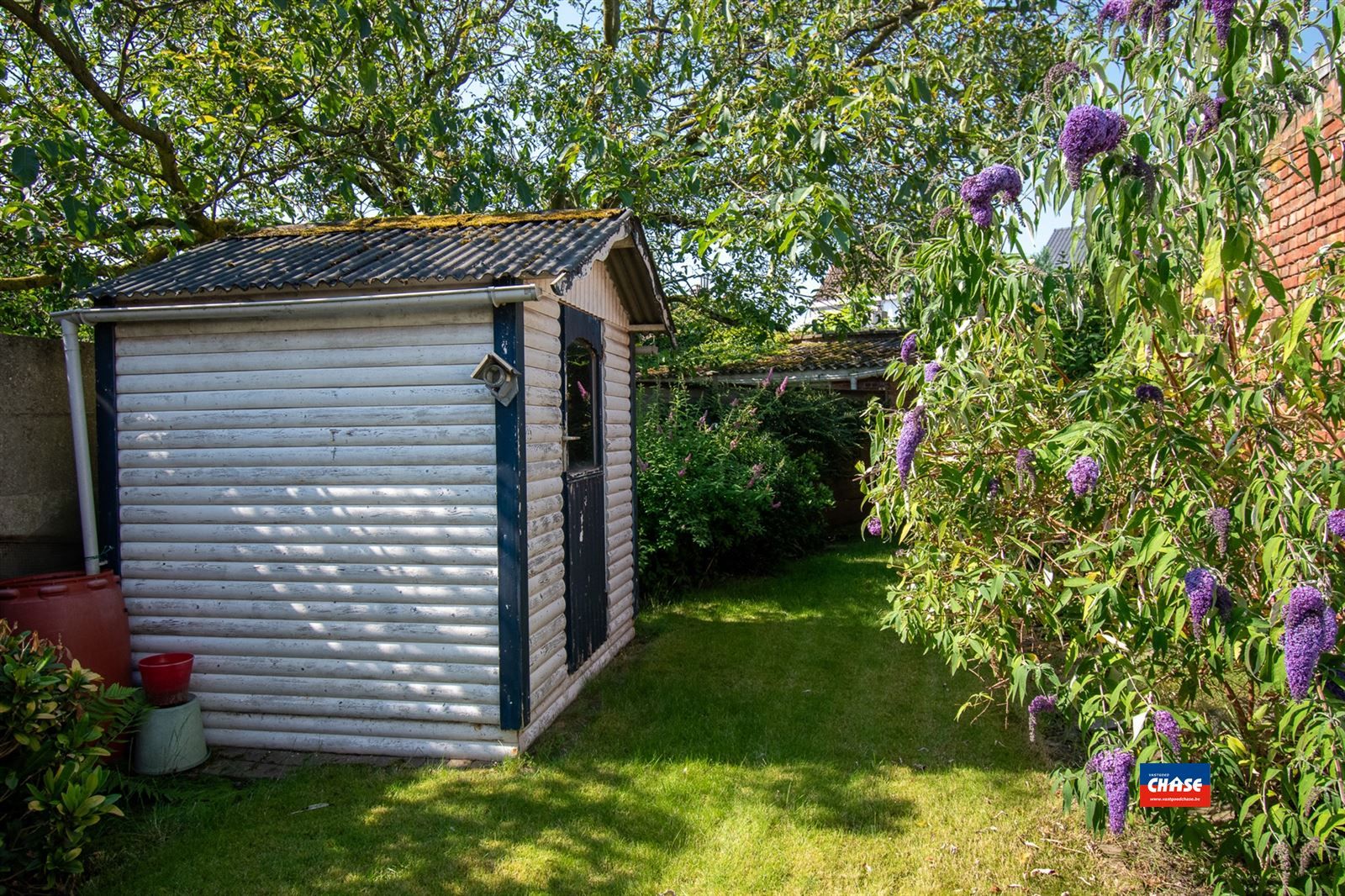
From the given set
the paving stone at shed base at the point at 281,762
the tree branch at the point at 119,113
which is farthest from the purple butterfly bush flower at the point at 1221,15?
the tree branch at the point at 119,113

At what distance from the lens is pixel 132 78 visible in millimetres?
8219

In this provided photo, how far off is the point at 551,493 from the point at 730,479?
4007mm

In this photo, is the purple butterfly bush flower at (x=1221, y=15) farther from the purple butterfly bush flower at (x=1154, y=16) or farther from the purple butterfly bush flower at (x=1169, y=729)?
the purple butterfly bush flower at (x=1169, y=729)

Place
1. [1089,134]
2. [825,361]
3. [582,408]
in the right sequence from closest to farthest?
[1089,134]
[582,408]
[825,361]

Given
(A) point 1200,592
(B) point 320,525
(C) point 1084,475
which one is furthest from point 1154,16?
(B) point 320,525

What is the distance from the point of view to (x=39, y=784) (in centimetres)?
327

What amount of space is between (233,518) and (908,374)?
3.85 metres

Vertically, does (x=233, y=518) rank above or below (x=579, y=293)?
below

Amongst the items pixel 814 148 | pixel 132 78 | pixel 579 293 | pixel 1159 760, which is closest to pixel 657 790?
pixel 1159 760

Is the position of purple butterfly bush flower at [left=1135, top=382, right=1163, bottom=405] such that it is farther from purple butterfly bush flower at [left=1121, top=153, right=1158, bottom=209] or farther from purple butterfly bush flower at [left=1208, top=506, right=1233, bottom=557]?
purple butterfly bush flower at [left=1121, top=153, right=1158, bottom=209]

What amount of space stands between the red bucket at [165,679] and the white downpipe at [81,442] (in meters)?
0.66

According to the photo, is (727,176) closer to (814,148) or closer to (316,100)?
(814,148)

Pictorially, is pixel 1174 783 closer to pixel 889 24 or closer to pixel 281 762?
pixel 281 762

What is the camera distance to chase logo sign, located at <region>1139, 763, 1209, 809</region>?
263 cm
